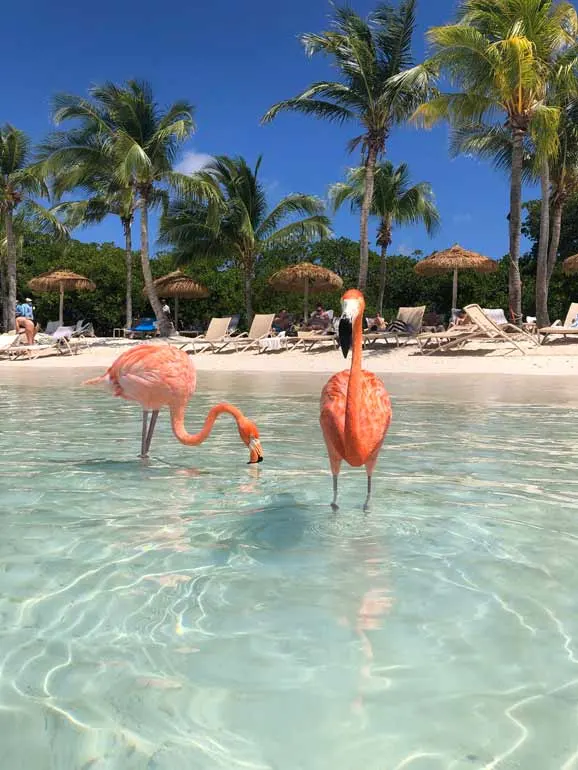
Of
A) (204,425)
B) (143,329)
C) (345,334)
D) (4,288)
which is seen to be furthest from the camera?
(4,288)

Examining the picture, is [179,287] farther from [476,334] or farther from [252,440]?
[252,440]

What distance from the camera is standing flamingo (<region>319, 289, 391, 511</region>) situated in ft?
13.0

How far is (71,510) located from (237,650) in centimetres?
229

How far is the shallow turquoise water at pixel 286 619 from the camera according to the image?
2.03 metres

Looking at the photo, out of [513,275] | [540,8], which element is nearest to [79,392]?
[513,275]

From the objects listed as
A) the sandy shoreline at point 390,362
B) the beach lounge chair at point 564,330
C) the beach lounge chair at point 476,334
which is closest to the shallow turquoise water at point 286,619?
the sandy shoreline at point 390,362

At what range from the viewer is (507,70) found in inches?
722

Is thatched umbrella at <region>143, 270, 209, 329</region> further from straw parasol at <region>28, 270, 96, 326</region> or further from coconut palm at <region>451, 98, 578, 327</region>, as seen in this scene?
coconut palm at <region>451, 98, 578, 327</region>

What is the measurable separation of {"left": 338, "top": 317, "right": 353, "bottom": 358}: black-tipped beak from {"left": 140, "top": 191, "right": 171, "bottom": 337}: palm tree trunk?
74.5 feet

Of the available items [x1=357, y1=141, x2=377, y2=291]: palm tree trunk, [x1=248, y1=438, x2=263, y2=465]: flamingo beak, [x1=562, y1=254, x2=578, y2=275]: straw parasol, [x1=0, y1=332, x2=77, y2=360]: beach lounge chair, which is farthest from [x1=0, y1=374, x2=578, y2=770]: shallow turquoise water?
[x1=562, y1=254, x2=578, y2=275]: straw parasol

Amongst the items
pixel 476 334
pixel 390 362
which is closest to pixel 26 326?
pixel 390 362

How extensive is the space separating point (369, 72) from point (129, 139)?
914 centimetres

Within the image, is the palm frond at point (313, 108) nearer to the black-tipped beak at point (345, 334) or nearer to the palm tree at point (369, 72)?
the palm tree at point (369, 72)

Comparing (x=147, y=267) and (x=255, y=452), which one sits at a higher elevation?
(x=147, y=267)
